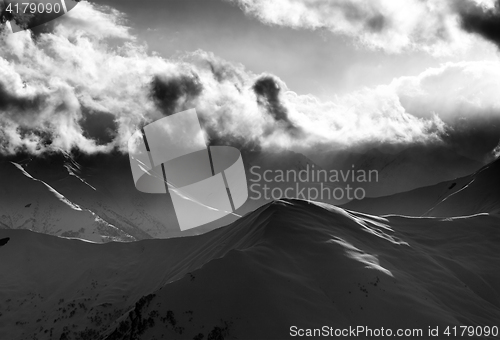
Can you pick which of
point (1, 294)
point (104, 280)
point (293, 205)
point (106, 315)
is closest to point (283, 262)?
point (293, 205)

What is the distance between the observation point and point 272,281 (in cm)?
2625

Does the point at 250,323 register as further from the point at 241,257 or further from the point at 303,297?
the point at 241,257

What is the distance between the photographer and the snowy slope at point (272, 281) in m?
24.3

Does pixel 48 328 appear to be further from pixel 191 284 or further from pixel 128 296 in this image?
pixel 191 284

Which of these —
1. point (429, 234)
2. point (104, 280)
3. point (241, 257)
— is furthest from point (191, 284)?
point (429, 234)

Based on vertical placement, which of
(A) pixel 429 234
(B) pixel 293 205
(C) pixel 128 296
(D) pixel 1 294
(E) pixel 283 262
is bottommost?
(D) pixel 1 294

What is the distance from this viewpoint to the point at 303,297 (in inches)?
1001

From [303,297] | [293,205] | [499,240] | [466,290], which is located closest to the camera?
[303,297]

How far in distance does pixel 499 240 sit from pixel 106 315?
3872 cm

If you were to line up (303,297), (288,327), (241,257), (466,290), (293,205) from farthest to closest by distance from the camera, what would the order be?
(293,205) → (466,290) → (241,257) → (303,297) → (288,327)

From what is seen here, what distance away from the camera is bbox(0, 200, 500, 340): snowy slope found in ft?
79.9

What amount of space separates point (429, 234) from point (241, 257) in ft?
82.7

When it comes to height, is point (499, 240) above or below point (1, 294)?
above

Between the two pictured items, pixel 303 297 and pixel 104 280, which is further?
pixel 104 280
